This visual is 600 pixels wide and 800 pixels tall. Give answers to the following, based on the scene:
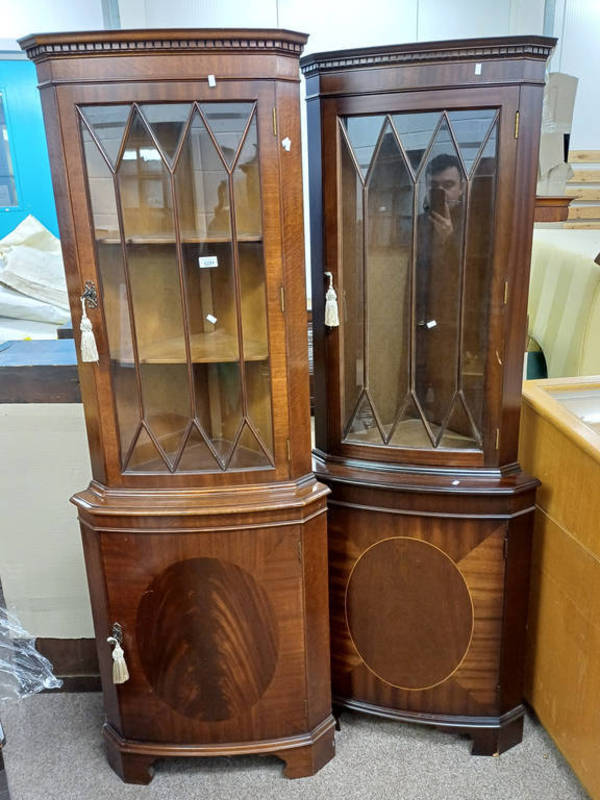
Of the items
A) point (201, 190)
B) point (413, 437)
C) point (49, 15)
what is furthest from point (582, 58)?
point (201, 190)

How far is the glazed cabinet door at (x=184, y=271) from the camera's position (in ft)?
4.27

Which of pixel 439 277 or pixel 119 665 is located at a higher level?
pixel 439 277

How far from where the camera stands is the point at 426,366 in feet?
5.23

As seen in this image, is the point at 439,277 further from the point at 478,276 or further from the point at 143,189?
the point at 143,189

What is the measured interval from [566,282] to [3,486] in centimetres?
199

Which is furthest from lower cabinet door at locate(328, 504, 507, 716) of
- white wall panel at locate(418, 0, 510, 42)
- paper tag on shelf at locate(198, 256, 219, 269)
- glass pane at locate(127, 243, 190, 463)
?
white wall panel at locate(418, 0, 510, 42)

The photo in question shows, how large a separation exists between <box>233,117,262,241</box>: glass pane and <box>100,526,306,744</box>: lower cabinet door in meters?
0.66

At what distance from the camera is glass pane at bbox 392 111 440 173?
4.66 feet

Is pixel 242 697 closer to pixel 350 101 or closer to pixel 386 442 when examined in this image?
pixel 386 442

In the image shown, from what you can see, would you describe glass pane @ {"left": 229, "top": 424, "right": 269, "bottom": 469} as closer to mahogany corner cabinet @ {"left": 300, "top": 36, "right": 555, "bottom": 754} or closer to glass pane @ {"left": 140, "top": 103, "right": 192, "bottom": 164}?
mahogany corner cabinet @ {"left": 300, "top": 36, "right": 555, "bottom": 754}

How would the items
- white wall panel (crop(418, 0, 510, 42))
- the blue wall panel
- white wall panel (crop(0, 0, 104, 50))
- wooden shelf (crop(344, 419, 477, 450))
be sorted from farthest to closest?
the blue wall panel
white wall panel (crop(418, 0, 510, 42))
white wall panel (crop(0, 0, 104, 50))
wooden shelf (crop(344, 419, 477, 450))

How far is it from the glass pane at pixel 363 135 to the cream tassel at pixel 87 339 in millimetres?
675

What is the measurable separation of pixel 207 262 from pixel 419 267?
48cm

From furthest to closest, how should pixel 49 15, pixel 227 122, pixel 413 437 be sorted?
pixel 49 15
pixel 413 437
pixel 227 122
